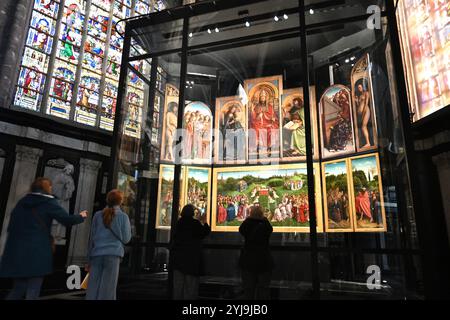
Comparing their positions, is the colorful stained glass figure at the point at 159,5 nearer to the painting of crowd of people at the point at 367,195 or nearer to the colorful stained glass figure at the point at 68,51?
the colorful stained glass figure at the point at 68,51

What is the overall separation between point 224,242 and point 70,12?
11.2m

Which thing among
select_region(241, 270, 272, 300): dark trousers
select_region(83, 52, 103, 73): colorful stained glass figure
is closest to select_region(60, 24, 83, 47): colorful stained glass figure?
select_region(83, 52, 103, 73): colorful stained glass figure

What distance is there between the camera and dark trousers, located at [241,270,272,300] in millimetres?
4082

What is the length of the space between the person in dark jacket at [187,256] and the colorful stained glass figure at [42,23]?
10299mm

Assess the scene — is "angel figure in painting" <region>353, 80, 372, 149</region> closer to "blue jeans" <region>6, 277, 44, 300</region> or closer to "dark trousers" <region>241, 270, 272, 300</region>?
"dark trousers" <region>241, 270, 272, 300</region>

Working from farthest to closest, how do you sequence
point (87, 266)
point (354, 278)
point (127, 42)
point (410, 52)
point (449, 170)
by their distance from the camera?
point (410, 52)
point (449, 170)
point (127, 42)
point (354, 278)
point (87, 266)

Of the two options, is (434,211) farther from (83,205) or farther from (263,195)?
(83,205)

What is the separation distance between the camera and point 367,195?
15.6ft

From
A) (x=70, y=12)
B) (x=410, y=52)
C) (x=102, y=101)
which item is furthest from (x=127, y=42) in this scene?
(x=410, y=52)

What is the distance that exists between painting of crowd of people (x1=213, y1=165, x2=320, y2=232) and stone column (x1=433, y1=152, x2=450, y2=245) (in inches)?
208

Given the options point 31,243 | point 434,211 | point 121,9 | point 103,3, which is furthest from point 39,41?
point 434,211
